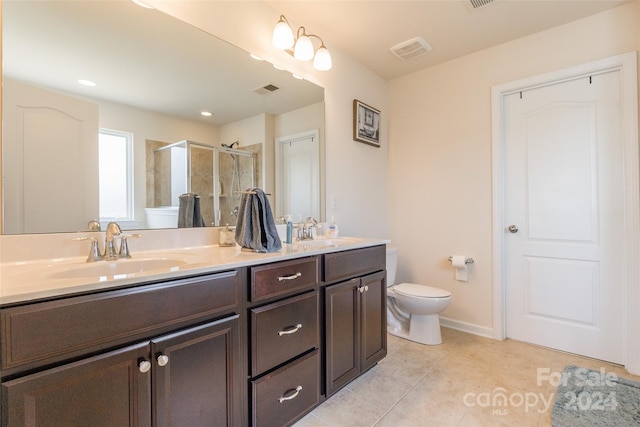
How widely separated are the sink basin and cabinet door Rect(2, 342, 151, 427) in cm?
29

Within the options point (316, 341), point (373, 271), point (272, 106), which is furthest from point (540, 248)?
point (272, 106)

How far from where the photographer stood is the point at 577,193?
219 centimetres

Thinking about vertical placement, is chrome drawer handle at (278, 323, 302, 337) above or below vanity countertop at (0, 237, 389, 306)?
below

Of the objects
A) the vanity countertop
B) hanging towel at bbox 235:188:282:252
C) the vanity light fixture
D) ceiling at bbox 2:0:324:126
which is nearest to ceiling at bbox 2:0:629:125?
ceiling at bbox 2:0:324:126

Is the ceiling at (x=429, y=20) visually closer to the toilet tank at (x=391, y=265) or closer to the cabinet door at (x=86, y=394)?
the toilet tank at (x=391, y=265)

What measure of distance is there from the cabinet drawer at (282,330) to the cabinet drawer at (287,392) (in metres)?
0.05

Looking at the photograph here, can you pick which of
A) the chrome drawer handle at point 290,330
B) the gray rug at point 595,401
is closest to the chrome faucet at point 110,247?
the chrome drawer handle at point 290,330

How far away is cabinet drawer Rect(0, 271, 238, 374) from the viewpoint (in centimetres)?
74

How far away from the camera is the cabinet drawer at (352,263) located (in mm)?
1606

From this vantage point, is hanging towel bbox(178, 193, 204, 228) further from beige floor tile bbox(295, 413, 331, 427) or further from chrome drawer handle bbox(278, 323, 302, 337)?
beige floor tile bbox(295, 413, 331, 427)

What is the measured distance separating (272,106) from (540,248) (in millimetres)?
2293

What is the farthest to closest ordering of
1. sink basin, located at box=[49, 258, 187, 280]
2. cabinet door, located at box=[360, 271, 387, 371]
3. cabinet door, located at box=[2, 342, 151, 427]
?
cabinet door, located at box=[360, 271, 387, 371]
sink basin, located at box=[49, 258, 187, 280]
cabinet door, located at box=[2, 342, 151, 427]

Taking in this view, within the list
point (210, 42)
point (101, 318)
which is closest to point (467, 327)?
point (101, 318)

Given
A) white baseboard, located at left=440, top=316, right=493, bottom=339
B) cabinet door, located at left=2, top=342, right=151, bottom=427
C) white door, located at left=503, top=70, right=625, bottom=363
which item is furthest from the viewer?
white baseboard, located at left=440, top=316, right=493, bottom=339
